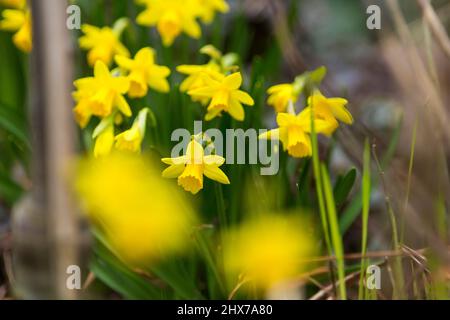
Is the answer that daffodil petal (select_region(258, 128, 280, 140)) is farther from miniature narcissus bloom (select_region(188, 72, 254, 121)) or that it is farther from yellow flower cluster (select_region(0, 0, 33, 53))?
yellow flower cluster (select_region(0, 0, 33, 53))

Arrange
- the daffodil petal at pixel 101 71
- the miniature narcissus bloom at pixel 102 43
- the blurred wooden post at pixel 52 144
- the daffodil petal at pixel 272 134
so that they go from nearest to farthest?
the blurred wooden post at pixel 52 144 < the daffodil petal at pixel 272 134 < the daffodil petal at pixel 101 71 < the miniature narcissus bloom at pixel 102 43

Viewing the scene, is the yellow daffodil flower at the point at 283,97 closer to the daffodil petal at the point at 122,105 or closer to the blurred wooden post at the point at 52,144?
the daffodil petal at the point at 122,105

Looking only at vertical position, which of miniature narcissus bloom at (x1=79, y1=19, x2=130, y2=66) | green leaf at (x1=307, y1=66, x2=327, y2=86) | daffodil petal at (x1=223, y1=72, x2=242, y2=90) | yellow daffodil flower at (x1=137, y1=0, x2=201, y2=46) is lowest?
daffodil petal at (x1=223, y1=72, x2=242, y2=90)

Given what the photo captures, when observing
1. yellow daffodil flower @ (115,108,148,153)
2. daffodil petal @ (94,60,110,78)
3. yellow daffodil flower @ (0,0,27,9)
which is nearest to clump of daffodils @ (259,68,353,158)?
yellow daffodil flower @ (115,108,148,153)

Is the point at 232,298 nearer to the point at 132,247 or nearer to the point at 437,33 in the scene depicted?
the point at 132,247

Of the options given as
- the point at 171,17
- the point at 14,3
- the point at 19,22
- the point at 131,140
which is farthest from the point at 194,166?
the point at 14,3

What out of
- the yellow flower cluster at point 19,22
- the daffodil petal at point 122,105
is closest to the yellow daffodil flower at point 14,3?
the yellow flower cluster at point 19,22

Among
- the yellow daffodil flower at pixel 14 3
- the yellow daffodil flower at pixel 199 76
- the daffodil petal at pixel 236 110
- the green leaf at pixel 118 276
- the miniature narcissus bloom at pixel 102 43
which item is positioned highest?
the yellow daffodil flower at pixel 14 3
